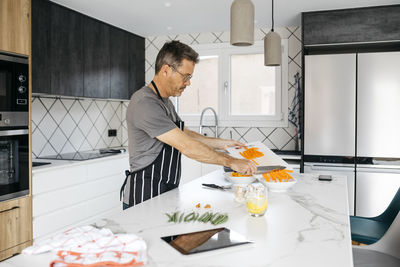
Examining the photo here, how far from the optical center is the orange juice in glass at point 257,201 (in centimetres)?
141

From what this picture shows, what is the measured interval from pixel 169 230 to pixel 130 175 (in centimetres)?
81

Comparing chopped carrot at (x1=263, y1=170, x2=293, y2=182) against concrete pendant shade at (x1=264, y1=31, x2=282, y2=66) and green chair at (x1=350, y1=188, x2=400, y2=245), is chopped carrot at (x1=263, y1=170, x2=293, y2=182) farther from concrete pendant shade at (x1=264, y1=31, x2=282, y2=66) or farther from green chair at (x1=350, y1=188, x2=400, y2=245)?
concrete pendant shade at (x1=264, y1=31, x2=282, y2=66)

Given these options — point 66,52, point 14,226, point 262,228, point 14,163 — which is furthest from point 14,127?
point 262,228

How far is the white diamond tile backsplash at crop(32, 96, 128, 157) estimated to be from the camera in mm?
3588

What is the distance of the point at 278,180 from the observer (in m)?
1.90

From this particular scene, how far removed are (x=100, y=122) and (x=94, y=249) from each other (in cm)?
364

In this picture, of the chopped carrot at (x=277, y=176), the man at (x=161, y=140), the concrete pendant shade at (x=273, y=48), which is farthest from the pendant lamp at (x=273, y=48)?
the chopped carrot at (x=277, y=176)

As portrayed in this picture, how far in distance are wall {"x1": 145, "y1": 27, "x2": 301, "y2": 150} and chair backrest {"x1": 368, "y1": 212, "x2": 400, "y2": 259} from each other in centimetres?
238

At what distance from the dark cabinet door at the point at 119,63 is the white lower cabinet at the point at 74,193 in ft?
2.76

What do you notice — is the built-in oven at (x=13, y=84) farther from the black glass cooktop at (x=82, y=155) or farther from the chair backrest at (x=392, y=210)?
the chair backrest at (x=392, y=210)

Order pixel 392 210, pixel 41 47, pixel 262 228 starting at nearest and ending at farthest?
pixel 262 228 → pixel 392 210 → pixel 41 47

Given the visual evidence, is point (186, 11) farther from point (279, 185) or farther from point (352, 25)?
point (279, 185)

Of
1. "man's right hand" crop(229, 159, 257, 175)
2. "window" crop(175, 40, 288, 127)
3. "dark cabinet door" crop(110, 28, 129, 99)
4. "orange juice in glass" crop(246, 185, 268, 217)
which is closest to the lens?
"orange juice in glass" crop(246, 185, 268, 217)

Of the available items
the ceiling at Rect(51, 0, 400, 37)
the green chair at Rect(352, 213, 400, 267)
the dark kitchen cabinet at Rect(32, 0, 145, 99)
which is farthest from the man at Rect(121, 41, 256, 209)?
the dark kitchen cabinet at Rect(32, 0, 145, 99)
